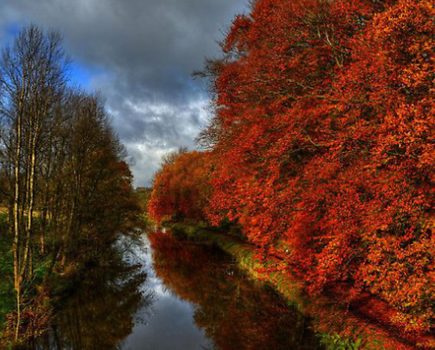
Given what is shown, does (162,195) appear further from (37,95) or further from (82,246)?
(37,95)

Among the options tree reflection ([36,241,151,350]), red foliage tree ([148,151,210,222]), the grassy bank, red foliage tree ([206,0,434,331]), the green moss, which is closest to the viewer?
red foliage tree ([206,0,434,331])

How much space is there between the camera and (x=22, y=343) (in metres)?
15.6

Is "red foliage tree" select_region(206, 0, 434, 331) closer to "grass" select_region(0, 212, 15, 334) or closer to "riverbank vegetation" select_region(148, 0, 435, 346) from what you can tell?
"riverbank vegetation" select_region(148, 0, 435, 346)

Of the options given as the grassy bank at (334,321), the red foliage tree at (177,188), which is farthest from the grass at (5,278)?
the red foliage tree at (177,188)

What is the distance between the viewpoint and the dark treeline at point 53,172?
16.0 meters

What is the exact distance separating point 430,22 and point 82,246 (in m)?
28.5

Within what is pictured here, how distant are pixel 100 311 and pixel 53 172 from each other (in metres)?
9.78

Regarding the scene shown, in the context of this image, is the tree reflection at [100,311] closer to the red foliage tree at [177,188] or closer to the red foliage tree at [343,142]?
the red foliage tree at [343,142]

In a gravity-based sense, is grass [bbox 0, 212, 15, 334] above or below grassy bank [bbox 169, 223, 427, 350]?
above

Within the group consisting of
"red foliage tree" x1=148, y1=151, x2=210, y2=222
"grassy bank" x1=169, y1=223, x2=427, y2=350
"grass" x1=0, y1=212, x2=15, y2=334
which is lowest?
"grassy bank" x1=169, y1=223, x2=427, y2=350

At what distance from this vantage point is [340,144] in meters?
13.7

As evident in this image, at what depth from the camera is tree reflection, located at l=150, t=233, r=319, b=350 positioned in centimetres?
1881

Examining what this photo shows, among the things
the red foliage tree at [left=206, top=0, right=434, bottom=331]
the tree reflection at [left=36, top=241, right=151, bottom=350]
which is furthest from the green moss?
the tree reflection at [left=36, top=241, right=151, bottom=350]

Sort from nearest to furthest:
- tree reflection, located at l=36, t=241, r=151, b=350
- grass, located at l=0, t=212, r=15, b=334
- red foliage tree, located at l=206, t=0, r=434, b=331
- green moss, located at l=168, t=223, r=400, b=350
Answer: red foliage tree, located at l=206, t=0, r=434, b=331
green moss, located at l=168, t=223, r=400, b=350
grass, located at l=0, t=212, r=15, b=334
tree reflection, located at l=36, t=241, r=151, b=350
